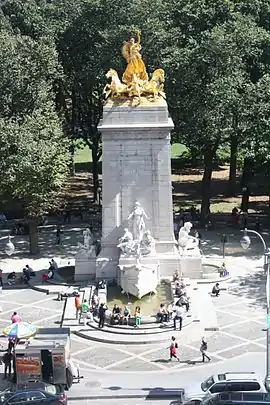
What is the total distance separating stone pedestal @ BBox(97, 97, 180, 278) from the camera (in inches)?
1684

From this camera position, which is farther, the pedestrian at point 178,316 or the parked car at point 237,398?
the pedestrian at point 178,316

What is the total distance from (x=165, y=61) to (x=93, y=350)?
81.5 ft

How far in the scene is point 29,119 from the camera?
5009 centimetres

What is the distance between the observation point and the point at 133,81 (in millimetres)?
43406

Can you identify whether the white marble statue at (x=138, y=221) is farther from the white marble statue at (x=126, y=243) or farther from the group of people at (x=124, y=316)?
the group of people at (x=124, y=316)

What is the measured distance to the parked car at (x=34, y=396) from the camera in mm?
25656

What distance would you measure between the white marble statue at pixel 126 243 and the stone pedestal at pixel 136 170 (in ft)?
3.60

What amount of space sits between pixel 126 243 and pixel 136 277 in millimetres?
2507

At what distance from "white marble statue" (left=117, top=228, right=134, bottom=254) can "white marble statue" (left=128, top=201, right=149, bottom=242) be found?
0.42m

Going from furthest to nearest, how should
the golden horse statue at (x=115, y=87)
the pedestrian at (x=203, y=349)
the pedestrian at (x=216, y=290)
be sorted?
the golden horse statue at (x=115, y=87) → the pedestrian at (x=216, y=290) → the pedestrian at (x=203, y=349)

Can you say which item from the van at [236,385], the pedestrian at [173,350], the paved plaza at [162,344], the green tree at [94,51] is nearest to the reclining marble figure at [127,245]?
the paved plaza at [162,344]

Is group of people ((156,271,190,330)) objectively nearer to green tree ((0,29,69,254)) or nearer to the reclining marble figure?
the reclining marble figure

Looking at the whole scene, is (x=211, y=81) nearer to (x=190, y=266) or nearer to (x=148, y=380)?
(x=190, y=266)

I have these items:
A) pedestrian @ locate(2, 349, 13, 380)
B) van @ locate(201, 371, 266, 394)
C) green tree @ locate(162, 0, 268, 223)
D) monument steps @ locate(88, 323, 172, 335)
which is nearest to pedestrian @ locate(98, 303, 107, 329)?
monument steps @ locate(88, 323, 172, 335)
